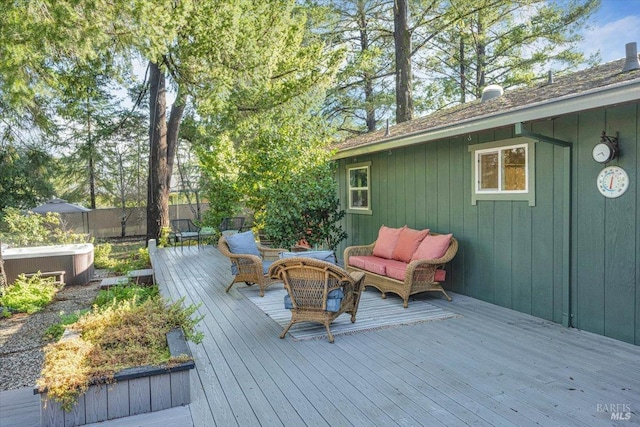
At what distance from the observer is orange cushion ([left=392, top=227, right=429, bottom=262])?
224 inches

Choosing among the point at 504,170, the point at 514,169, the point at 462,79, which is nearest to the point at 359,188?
the point at 504,170

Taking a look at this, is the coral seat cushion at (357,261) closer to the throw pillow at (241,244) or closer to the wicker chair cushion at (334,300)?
the throw pillow at (241,244)

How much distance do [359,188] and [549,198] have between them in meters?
4.18

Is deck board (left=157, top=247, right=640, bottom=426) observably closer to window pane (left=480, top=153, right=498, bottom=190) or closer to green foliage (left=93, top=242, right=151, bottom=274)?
window pane (left=480, top=153, right=498, bottom=190)

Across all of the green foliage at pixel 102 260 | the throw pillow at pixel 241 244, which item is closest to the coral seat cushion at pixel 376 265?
the throw pillow at pixel 241 244

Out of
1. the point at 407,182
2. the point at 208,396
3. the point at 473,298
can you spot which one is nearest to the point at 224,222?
the point at 407,182

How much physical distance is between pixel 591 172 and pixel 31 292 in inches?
326

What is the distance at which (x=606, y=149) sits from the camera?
12.3 feet

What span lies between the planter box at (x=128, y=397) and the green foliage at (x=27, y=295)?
535cm

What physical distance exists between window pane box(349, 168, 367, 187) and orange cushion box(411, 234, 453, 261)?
276 centimetres

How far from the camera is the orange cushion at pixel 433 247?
5.24 meters

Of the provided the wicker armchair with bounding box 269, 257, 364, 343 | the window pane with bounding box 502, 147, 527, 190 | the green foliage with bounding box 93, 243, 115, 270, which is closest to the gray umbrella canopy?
the green foliage with bounding box 93, 243, 115, 270

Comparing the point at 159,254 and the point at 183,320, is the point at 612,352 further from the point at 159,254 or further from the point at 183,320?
the point at 159,254

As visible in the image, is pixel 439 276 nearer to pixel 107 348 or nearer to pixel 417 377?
pixel 417 377
